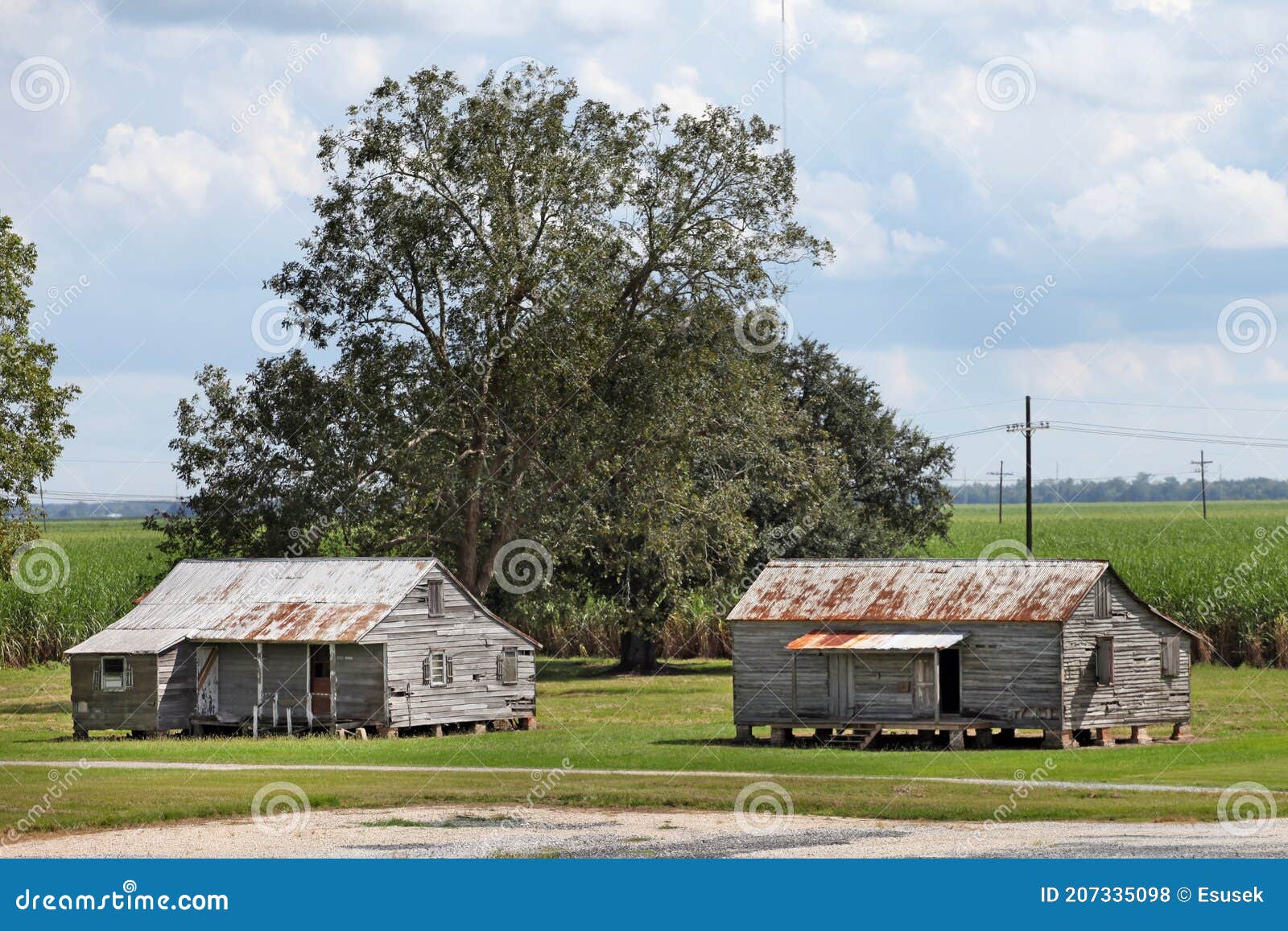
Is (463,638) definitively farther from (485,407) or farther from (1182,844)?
(1182,844)

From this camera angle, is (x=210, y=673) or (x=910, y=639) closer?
(x=910, y=639)

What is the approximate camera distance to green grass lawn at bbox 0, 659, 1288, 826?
2750 centimetres

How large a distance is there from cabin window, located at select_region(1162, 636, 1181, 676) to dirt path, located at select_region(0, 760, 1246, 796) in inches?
482

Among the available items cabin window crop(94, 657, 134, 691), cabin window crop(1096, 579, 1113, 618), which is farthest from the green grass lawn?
cabin window crop(1096, 579, 1113, 618)

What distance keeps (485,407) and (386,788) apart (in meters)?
23.5

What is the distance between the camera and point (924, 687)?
40.1 m

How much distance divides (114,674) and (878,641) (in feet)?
61.6

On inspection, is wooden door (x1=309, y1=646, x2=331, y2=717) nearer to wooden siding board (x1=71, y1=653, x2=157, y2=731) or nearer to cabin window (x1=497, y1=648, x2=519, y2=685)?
wooden siding board (x1=71, y1=653, x2=157, y2=731)

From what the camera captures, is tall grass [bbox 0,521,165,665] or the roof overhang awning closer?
the roof overhang awning

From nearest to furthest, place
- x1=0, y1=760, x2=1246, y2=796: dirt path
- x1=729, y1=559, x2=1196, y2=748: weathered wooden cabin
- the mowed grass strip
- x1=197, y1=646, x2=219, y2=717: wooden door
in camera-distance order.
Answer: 1. the mowed grass strip
2. x1=0, y1=760, x2=1246, y2=796: dirt path
3. x1=729, y1=559, x2=1196, y2=748: weathered wooden cabin
4. x1=197, y1=646, x2=219, y2=717: wooden door

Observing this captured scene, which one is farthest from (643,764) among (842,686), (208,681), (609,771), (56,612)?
(56,612)

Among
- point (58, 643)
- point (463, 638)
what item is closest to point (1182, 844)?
point (463, 638)

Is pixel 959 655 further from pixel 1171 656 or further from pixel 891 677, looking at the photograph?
pixel 1171 656

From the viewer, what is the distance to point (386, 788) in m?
30.4
